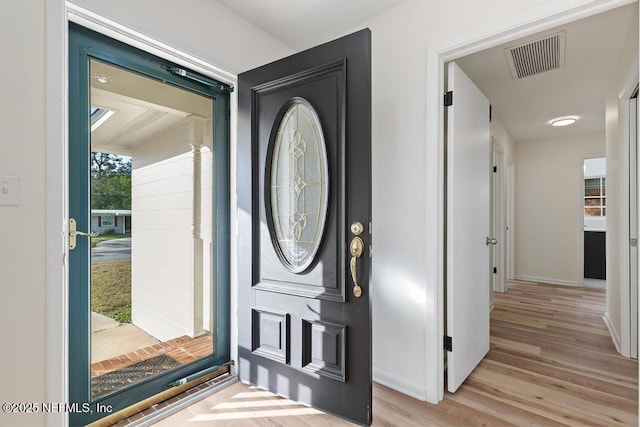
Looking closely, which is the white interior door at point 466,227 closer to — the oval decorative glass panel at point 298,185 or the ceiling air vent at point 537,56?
the ceiling air vent at point 537,56

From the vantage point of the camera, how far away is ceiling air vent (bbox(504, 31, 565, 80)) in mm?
2416

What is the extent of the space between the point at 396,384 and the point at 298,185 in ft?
4.77

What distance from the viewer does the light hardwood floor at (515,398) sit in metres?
1.77

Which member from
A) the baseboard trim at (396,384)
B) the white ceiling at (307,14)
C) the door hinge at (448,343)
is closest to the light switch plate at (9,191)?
the white ceiling at (307,14)

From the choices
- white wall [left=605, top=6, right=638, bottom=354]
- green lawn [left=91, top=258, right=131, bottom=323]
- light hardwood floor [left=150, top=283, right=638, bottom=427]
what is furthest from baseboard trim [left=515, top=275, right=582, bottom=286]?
green lawn [left=91, top=258, right=131, bottom=323]

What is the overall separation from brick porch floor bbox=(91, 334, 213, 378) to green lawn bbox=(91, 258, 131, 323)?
0.71 feet

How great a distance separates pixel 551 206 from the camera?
5.53 meters

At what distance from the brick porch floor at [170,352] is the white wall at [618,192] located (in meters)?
3.35

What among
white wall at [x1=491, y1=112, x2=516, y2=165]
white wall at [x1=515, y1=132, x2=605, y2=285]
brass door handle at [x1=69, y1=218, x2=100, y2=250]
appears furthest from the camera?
white wall at [x1=515, y1=132, x2=605, y2=285]

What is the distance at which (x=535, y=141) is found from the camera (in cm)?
573

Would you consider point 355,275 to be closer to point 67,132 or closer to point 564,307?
point 67,132

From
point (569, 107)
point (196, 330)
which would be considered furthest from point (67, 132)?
point (569, 107)

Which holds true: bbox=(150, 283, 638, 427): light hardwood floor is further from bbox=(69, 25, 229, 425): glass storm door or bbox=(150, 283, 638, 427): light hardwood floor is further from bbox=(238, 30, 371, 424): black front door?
bbox=(69, 25, 229, 425): glass storm door

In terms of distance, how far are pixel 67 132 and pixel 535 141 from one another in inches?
263
